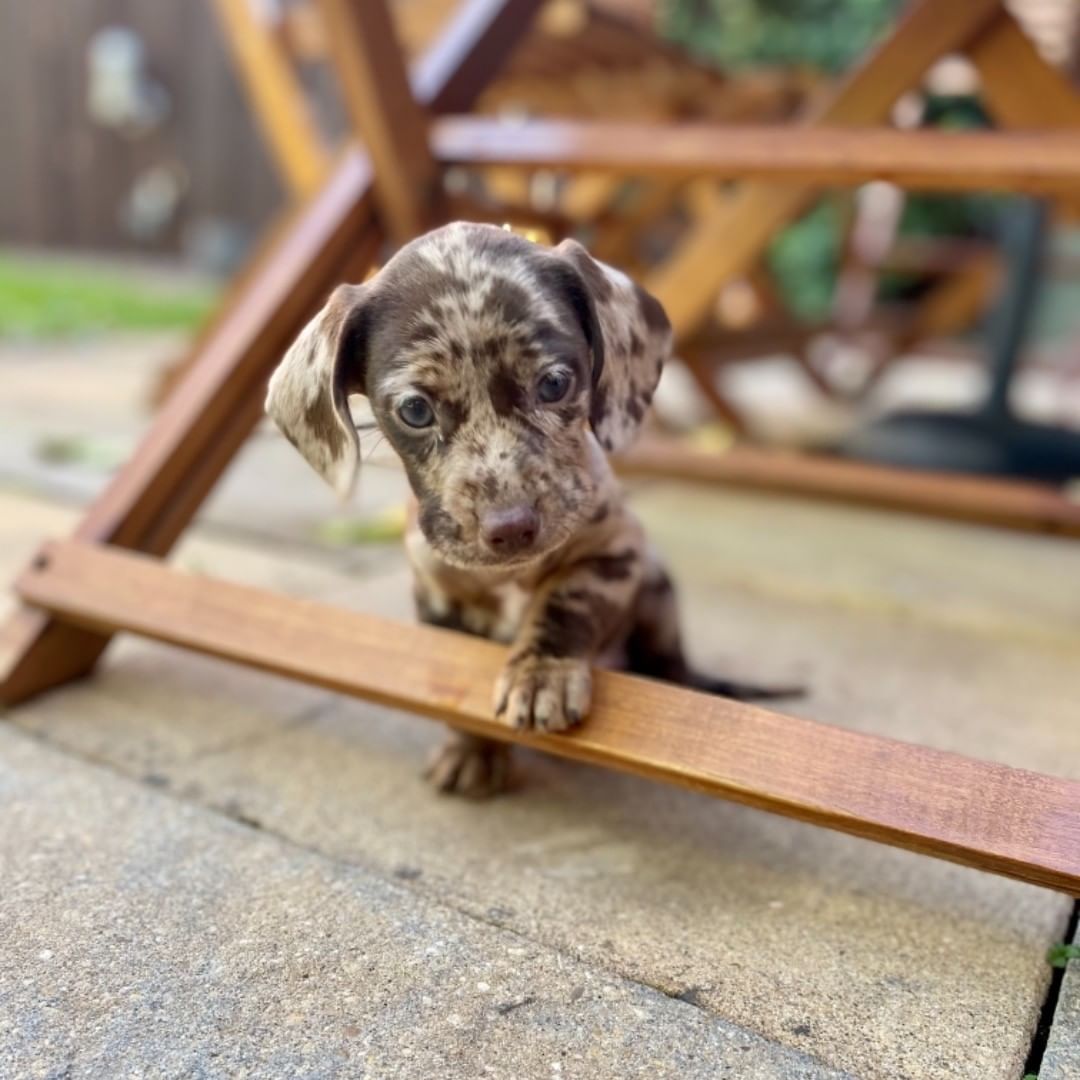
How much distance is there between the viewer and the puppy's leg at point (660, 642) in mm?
1810

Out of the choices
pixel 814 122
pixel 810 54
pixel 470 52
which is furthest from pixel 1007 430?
pixel 810 54

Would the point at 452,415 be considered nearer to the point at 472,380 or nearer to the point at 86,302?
the point at 472,380

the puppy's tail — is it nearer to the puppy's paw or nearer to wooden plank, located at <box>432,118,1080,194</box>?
the puppy's paw

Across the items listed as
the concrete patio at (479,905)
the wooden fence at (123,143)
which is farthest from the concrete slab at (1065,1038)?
the wooden fence at (123,143)

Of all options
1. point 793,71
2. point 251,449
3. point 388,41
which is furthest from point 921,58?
point 251,449

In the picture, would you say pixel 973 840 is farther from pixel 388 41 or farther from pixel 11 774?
pixel 388 41

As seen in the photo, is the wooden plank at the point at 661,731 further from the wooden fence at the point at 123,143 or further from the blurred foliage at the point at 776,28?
the wooden fence at the point at 123,143

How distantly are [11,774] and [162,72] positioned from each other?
34.1 ft

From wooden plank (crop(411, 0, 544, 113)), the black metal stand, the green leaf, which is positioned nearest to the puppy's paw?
the green leaf

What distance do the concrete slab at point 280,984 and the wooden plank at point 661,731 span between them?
0.85 ft

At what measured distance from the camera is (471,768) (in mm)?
1709

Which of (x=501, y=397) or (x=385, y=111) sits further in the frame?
(x=385, y=111)

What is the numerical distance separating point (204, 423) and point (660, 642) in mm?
987

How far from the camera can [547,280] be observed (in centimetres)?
141
